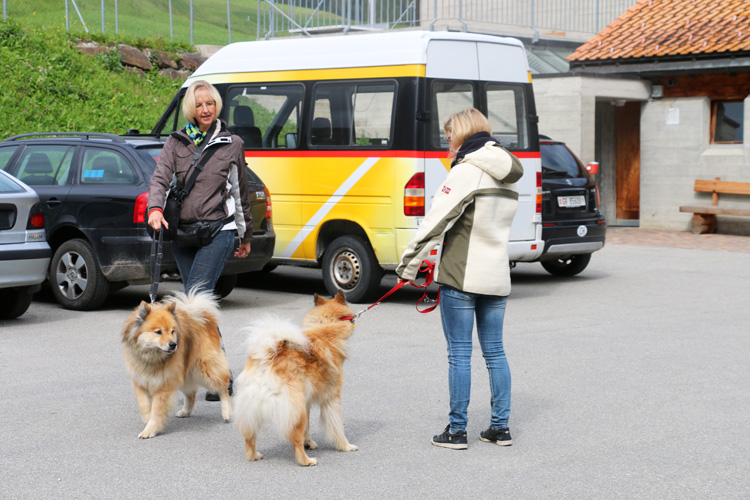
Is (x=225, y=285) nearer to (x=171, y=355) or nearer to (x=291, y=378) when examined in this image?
(x=171, y=355)

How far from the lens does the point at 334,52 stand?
1161cm

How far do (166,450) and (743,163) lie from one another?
1687 cm

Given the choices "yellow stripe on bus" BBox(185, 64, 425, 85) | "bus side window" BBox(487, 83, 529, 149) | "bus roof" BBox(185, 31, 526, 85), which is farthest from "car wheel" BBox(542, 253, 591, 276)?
"yellow stripe on bus" BBox(185, 64, 425, 85)

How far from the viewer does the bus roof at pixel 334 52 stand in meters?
10.9

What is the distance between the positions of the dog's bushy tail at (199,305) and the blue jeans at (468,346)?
1.58 metres

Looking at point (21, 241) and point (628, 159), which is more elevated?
point (628, 159)

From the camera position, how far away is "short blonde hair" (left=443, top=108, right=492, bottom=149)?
5.61m

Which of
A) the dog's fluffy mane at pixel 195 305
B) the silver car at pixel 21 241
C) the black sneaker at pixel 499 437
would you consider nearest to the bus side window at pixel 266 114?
the silver car at pixel 21 241

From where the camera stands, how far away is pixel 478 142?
5.57 metres

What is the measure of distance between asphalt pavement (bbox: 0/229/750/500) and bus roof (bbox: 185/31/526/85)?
289 cm

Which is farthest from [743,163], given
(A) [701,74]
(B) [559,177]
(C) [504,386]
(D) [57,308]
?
(C) [504,386]

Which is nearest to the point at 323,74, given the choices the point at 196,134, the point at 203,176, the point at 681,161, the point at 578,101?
the point at 196,134

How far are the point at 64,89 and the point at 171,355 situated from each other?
16259 millimetres

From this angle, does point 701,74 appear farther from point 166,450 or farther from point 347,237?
point 166,450
